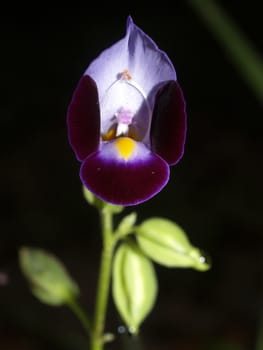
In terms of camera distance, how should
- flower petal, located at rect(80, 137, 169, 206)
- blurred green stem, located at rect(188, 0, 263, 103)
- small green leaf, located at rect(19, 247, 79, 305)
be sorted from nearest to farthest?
1. flower petal, located at rect(80, 137, 169, 206)
2. small green leaf, located at rect(19, 247, 79, 305)
3. blurred green stem, located at rect(188, 0, 263, 103)

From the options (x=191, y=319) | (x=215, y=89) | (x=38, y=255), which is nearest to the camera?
(x=38, y=255)

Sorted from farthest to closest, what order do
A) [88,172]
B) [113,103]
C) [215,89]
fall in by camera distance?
[215,89] → [113,103] → [88,172]

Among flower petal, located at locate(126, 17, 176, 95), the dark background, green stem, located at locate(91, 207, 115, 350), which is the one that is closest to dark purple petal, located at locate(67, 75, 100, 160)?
flower petal, located at locate(126, 17, 176, 95)

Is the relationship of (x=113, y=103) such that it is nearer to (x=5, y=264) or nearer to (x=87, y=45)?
(x=5, y=264)

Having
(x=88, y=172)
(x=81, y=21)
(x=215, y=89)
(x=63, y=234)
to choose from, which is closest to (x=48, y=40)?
(x=81, y=21)

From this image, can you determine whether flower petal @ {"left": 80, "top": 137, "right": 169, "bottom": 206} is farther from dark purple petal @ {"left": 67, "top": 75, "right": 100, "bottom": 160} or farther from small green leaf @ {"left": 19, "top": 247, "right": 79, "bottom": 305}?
small green leaf @ {"left": 19, "top": 247, "right": 79, "bottom": 305}

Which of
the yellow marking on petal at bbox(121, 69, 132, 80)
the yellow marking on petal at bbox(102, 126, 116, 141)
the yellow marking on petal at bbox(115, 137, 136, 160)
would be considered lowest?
the yellow marking on petal at bbox(115, 137, 136, 160)

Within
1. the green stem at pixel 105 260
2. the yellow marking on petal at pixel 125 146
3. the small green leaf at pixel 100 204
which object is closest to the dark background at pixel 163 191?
the green stem at pixel 105 260
